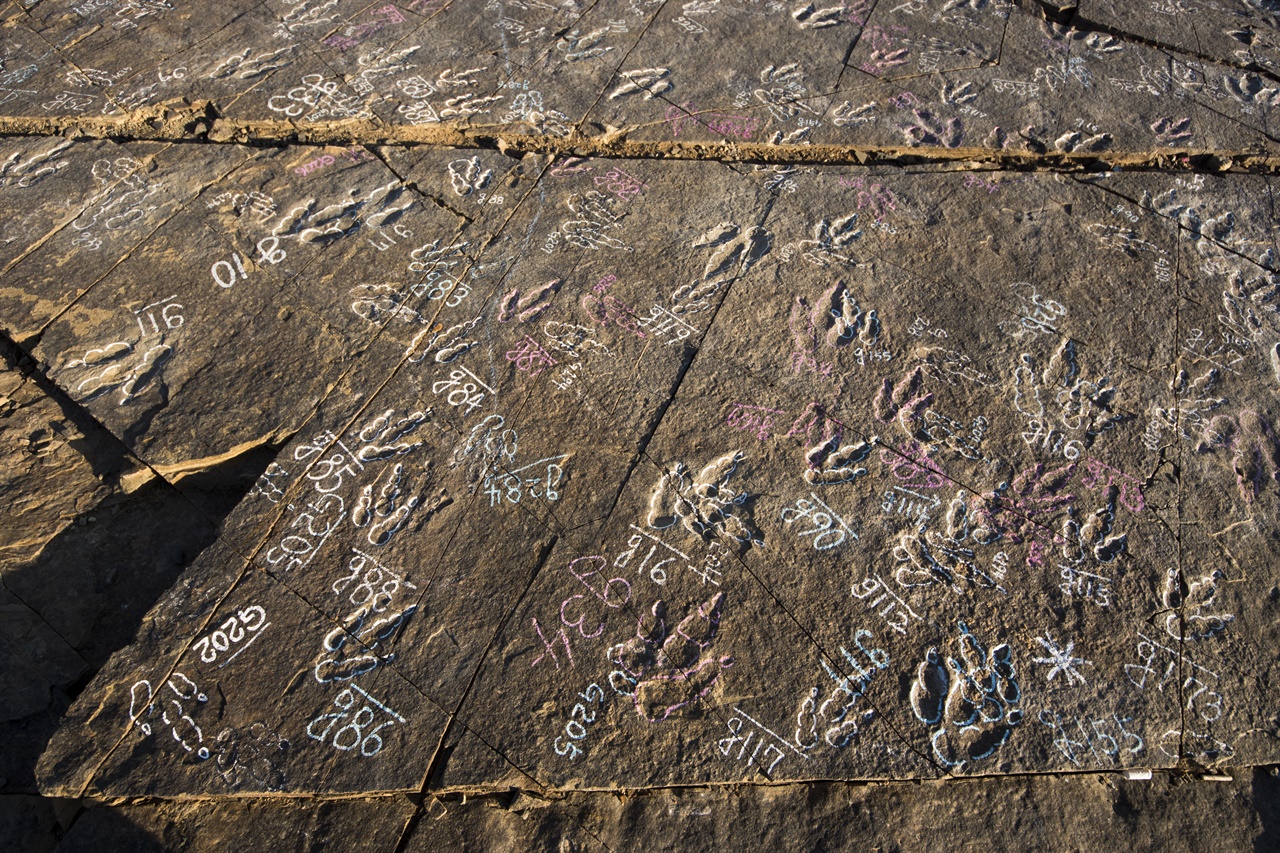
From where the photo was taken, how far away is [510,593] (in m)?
2.43

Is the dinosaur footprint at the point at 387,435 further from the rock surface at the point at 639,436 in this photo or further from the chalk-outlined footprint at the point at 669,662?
the chalk-outlined footprint at the point at 669,662

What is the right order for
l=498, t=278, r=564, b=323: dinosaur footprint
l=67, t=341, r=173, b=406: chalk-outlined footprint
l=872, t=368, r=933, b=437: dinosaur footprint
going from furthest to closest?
l=498, t=278, r=564, b=323: dinosaur footprint
l=67, t=341, r=173, b=406: chalk-outlined footprint
l=872, t=368, r=933, b=437: dinosaur footprint

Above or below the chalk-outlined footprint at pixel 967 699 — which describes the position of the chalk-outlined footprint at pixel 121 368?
above

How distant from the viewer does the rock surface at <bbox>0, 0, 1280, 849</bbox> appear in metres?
2.21

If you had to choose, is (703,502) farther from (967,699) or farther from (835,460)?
(967,699)

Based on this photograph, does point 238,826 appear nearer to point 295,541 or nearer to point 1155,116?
point 295,541

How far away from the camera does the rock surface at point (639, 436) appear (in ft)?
7.26

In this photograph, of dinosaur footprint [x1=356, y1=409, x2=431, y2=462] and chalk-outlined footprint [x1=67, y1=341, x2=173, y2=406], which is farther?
chalk-outlined footprint [x1=67, y1=341, x2=173, y2=406]

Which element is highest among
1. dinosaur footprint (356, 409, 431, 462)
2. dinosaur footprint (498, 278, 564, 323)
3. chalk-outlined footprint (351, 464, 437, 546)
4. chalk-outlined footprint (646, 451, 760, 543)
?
dinosaur footprint (498, 278, 564, 323)

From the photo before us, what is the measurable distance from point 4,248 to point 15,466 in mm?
1052

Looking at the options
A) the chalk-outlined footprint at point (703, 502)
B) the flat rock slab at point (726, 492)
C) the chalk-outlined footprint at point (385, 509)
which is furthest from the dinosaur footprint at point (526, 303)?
the chalk-outlined footprint at point (703, 502)

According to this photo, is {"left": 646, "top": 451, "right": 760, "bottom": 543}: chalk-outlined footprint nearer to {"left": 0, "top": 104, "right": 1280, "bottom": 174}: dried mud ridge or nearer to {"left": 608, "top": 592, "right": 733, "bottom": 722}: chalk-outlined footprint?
{"left": 608, "top": 592, "right": 733, "bottom": 722}: chalk-outlined footprint

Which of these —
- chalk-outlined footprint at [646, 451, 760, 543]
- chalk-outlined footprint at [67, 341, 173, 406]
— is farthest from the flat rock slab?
chalk-outlined footprint at [67, 341, 173, 406]

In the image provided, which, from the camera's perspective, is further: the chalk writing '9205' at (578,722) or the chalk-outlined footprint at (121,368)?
the chalk-outlined footprint at (121,368)
